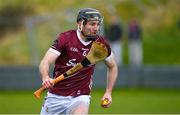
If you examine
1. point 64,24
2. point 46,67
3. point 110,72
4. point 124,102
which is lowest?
point 124,102

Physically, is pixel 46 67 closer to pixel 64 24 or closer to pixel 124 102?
pixel 124 102

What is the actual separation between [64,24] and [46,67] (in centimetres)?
1421

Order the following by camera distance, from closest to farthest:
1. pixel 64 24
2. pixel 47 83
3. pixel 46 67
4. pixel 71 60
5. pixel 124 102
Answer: pixel 47 83 → pixel 46 67 → pixel 71 60 → pixel 124 102 → pixel 64 24

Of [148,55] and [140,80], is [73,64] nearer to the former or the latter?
[140,80]

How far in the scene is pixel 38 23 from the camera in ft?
82.7

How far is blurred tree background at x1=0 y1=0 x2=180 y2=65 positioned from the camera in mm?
24719

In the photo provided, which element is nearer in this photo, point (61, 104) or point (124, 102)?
point (61, 104)

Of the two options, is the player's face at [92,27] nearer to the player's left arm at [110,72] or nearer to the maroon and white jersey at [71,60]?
the maroon and white jersey at [71,60]

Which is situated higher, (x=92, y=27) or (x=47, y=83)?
(x=92, y=27)

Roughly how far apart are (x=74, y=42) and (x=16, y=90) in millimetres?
12936

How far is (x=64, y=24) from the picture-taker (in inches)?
961

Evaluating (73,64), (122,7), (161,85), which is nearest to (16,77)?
(161,85)

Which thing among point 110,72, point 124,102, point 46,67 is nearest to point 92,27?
point 46,67

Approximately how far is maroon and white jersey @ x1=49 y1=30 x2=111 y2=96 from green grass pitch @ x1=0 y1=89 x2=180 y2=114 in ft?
24.2
